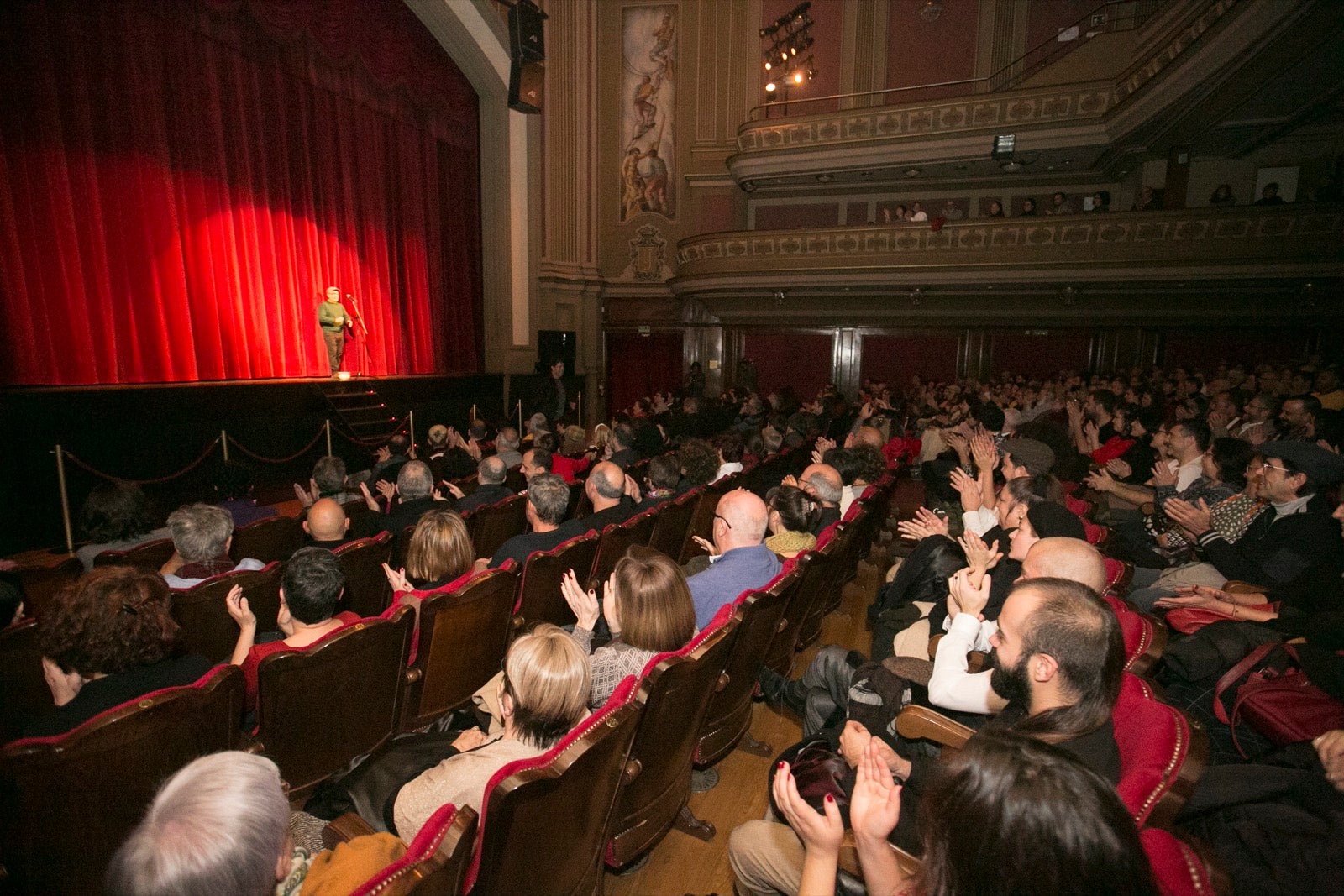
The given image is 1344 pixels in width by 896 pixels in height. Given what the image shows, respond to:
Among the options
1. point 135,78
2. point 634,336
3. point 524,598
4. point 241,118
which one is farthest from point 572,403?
point 524,598

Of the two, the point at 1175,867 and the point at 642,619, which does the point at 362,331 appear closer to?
the point at 642,619

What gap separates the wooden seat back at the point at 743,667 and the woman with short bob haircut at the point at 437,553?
45.6 inches

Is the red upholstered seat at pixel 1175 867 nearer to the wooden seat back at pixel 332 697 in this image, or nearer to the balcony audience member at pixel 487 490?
the wooden seat back at pixel 332 697

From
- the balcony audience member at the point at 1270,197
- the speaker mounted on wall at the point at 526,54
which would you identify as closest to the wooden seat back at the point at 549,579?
the speaker mounted on wall at the point at 526,54

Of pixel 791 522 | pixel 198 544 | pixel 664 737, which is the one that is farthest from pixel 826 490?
pixel 198 544

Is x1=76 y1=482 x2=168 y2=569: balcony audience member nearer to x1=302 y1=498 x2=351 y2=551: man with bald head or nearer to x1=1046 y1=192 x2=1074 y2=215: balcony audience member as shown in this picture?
x1=302 y1=498 x2=351 y2=551: man with bald head

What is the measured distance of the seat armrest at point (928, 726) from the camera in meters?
1.59

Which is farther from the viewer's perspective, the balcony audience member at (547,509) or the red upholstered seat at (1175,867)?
the balcony audience member at (547,509)

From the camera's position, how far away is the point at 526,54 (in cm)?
948

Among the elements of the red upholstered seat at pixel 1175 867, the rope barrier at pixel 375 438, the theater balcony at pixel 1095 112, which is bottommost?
the rope barrier at pixel 375 438

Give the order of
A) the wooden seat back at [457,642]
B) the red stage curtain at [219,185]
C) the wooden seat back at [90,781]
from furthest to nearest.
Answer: the red stage curtain at [219,185] < the wooden seat back at [457,642] < the wooden seat back at [90,781]

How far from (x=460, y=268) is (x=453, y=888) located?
12.0 m

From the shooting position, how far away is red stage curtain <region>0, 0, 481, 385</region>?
20.8 feet

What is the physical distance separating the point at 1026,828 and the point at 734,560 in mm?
1774
